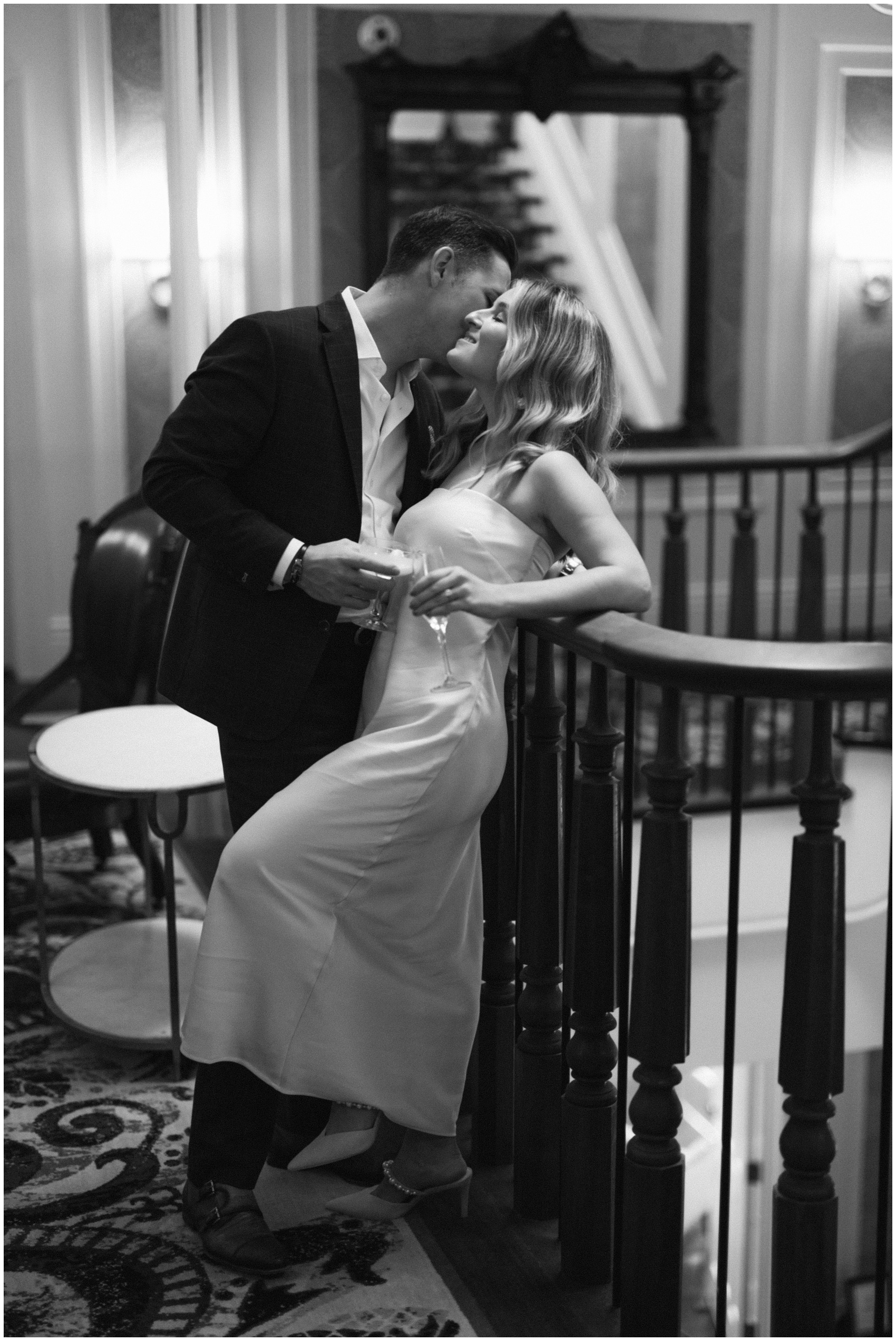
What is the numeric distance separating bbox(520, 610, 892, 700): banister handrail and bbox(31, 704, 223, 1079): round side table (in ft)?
4.17

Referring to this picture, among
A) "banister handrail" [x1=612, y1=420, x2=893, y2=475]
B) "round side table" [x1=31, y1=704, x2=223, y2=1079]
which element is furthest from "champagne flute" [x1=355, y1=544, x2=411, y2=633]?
"banister handrail" [x1=612, y1=420, x2=893, y2=475]

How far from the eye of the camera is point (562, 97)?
7395 mm

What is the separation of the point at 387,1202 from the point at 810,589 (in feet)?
10.9

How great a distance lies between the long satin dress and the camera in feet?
6.84

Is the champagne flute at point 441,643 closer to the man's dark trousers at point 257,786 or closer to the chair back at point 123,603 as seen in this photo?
the man's dark trousers at point 257,786

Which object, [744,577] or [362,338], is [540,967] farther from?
[744,577]

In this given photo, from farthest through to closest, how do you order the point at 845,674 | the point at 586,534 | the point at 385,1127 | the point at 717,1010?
the point at 717,1010
the point at 385,1127
the point at 586,534
the point at 845,674

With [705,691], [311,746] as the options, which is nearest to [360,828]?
[311,746]

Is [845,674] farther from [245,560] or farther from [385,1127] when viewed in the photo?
[385,1127]

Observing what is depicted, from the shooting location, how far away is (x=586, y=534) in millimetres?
2049

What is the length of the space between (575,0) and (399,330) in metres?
5.76

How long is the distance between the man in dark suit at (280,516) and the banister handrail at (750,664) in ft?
1.50

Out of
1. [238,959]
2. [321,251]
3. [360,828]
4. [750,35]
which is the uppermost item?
[750,35]

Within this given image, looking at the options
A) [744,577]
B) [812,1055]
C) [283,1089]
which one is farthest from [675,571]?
[812,1055]
